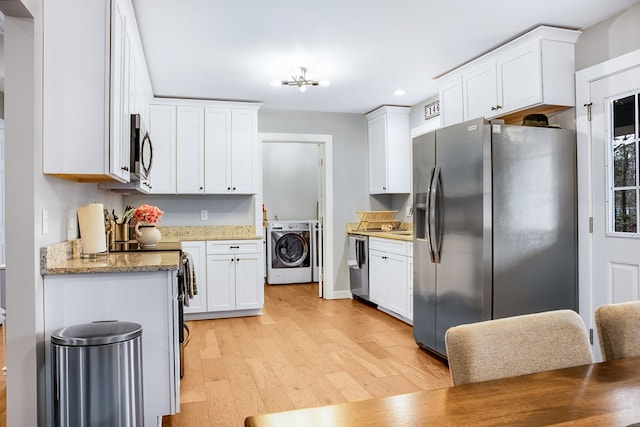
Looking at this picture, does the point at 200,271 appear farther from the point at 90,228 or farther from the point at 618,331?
the point at 618,331

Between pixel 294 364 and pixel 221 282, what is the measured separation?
174cm

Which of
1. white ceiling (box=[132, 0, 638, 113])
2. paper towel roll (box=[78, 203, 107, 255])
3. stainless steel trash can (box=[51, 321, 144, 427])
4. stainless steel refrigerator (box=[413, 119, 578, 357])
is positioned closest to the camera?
stainless steel trash can (box=[51, 321, 144, 427])

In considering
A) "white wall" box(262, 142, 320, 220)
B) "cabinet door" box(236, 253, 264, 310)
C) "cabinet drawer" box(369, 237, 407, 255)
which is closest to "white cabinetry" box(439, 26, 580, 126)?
"cabinet drawer" box(369, 237, 407, 255)

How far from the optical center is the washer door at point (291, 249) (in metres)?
6.99

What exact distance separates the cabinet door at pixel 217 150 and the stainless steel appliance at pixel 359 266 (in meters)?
1.64

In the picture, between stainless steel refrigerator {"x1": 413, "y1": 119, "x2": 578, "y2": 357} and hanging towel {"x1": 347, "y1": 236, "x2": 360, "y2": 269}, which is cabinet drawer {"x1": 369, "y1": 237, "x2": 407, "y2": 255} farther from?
stainless steel refrigerator {"x1": 413, "y1": 119, "x2": 578, "y2": 357}

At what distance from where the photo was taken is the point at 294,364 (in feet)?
11.2

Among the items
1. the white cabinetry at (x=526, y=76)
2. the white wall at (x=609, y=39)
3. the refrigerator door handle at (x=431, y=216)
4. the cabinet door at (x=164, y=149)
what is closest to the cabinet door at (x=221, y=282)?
the cabinet door at (x=164, y=149)

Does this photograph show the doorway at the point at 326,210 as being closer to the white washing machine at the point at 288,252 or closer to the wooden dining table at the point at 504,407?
the white washing machine at the point at 288,252

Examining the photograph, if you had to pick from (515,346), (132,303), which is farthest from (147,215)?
(515,346)

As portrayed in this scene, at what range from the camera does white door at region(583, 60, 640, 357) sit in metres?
2.84

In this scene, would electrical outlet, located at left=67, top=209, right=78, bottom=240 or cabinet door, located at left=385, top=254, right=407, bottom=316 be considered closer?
electrical outlet, located at left=67, top=209, right=78, bottom=240

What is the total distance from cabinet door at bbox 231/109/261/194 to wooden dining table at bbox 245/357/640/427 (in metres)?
4.32

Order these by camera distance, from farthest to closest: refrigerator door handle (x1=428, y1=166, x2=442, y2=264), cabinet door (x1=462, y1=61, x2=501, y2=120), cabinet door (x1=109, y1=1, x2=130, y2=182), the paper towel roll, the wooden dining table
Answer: cabinet door (x1=462, y1=61, x2=501, y2=120)
refrigerator door handle (x1=428, y1=166, x2=442, y2=264)
the paper towel roll
cabinet door (x1=109, y1=1, x2=130, y2=182)
the wooden dining table
